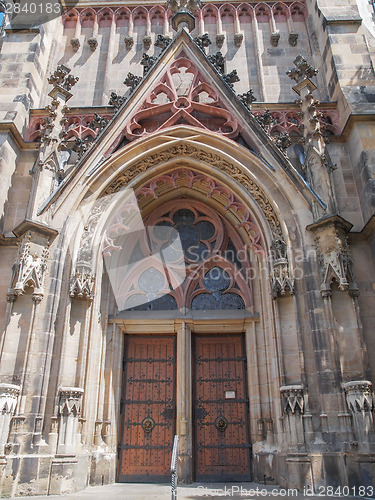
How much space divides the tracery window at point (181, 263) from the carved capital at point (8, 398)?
3.18m

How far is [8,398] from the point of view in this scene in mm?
7582

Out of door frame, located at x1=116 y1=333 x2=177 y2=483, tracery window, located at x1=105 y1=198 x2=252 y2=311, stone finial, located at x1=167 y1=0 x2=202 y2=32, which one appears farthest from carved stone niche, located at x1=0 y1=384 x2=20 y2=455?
stone finial, located at x1=167 y1=0 x2=202 y2=32

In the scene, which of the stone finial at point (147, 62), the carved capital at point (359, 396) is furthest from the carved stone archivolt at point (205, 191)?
the carved capital at point (359, 396)

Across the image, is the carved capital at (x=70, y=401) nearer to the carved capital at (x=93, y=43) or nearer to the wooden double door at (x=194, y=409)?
the wooden double door at (x=194, y=409)

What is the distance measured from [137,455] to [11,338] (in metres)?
3.50

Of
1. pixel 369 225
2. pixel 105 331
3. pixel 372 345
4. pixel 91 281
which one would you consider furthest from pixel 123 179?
pixel 372 345

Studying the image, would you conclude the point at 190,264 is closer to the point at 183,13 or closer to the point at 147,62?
the point at 147,62

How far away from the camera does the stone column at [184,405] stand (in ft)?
29.0

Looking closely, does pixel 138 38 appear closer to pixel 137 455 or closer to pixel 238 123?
pixel 238 123

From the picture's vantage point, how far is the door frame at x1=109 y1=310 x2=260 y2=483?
9.34 m

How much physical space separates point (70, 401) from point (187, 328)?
300 cm

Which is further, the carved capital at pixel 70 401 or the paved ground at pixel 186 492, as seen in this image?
the carved capital at pixel 70 401

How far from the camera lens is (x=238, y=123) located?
10.7 metres

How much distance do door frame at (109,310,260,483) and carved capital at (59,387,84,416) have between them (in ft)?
6.90
